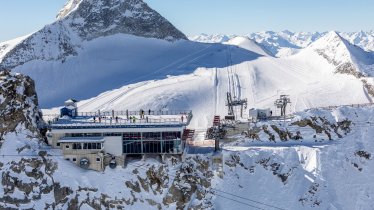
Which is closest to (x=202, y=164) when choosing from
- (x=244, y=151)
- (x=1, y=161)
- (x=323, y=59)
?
(x=244, y=151)

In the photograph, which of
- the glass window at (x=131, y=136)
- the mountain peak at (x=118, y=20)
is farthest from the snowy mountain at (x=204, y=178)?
the mountain peak at (x=118, y=20)

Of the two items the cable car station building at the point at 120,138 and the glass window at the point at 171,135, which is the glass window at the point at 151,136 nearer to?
the cable car station building at the point at 120,138

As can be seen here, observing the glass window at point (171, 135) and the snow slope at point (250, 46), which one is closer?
the glass window at point (171, 135)

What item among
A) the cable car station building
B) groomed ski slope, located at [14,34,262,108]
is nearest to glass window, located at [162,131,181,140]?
the cable car station building

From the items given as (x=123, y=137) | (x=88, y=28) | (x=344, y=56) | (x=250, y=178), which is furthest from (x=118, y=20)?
(x=250, y=178)

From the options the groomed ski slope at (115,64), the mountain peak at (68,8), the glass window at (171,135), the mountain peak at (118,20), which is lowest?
the glass window at (171,135)

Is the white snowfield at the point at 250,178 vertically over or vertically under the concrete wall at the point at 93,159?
under

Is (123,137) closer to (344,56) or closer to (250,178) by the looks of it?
(250,178)
